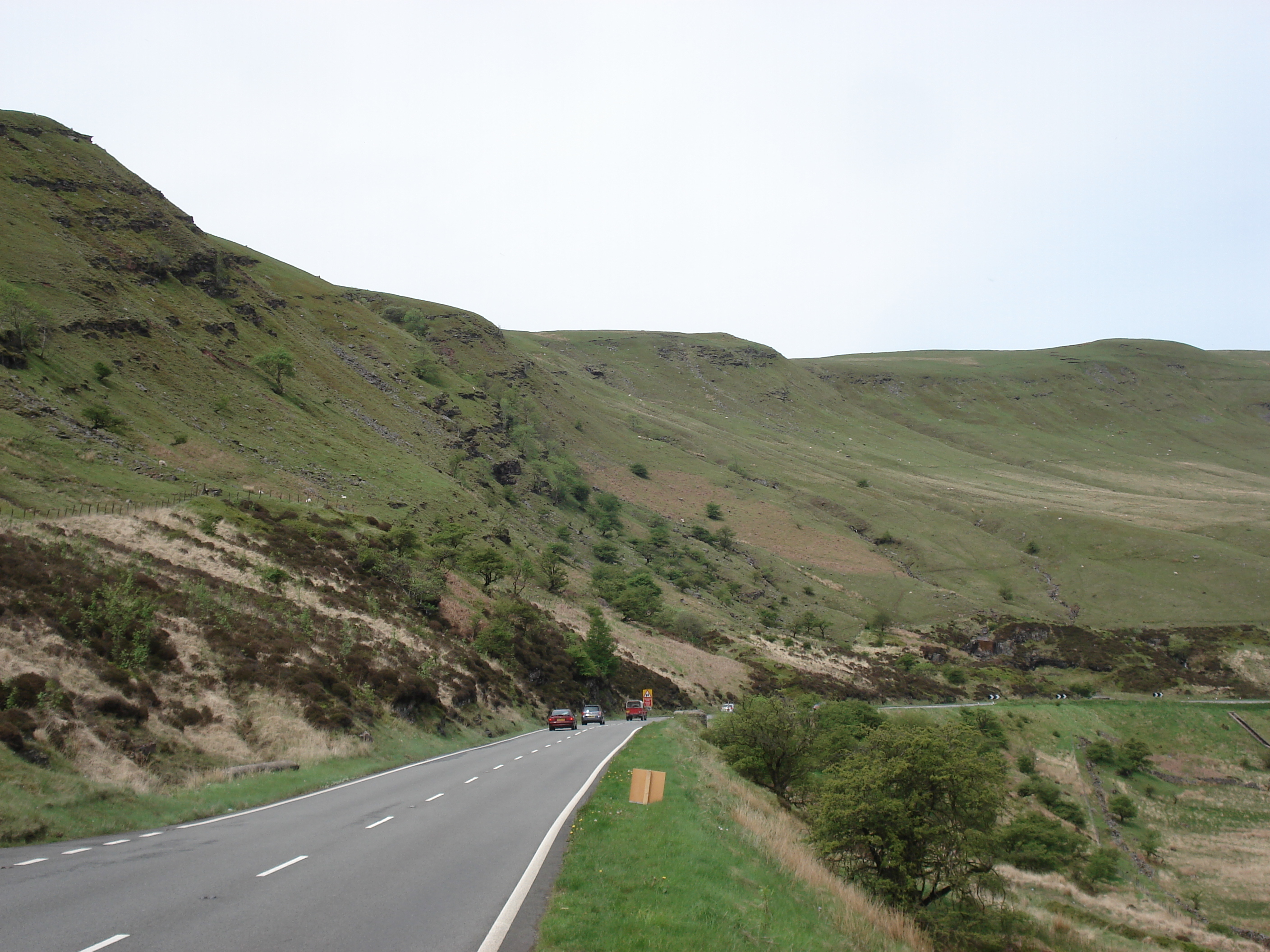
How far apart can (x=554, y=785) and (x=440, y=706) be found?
16.7 m

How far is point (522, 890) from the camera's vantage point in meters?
9.20

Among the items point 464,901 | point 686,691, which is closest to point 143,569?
point 464,901

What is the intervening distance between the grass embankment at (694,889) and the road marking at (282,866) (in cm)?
386

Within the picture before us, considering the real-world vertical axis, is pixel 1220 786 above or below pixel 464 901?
below

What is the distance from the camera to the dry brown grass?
12.0 meters

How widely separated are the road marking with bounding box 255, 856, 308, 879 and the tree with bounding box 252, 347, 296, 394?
83.7 metres

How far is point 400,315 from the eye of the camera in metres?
157

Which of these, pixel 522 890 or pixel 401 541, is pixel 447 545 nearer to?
pixel 401 541

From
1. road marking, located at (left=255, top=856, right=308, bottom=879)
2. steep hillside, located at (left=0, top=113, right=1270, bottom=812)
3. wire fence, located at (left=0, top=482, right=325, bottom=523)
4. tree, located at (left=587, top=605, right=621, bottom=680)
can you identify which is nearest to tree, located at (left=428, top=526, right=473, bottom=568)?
steep hillside, located at (left=0, top=113, right=1270, bottom=812)

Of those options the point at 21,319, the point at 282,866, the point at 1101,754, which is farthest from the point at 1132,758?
the point at 21,319

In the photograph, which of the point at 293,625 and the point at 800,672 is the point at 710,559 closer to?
the point at 800,672

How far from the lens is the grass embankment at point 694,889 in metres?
7.96

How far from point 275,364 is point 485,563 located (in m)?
43.1

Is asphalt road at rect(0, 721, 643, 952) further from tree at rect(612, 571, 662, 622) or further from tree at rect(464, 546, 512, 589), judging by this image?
tree at rect(612, 571, 662, 622)
